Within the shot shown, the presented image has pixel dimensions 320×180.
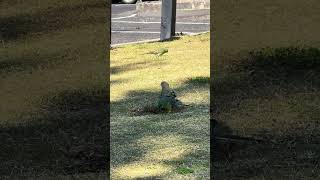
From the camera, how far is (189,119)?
15.7 ft

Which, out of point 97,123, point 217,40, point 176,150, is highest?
point 217,40

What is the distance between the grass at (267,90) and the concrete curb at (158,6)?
9853 mm

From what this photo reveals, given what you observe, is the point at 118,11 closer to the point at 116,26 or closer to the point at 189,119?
the point at 116,26

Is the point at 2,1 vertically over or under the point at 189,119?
over

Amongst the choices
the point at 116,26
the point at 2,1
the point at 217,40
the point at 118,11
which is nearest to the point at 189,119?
the point at 217,40

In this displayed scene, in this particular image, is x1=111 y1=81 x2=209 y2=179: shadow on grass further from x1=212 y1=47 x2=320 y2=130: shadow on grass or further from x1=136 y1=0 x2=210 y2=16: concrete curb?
x1=136 y1=0 x2=210 y2=16: concrete curb

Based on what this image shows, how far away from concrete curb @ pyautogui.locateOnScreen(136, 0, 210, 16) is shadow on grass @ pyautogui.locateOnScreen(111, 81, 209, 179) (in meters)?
8.44

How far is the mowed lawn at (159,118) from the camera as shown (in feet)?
12.2

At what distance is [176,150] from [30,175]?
1099 millimetres

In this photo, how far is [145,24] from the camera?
12.4 metres

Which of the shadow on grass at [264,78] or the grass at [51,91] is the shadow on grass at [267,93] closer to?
the shadow on grass at [264,78]

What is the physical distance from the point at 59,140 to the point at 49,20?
0.57 meters

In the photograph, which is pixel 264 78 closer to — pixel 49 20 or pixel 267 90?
pixel 267 90

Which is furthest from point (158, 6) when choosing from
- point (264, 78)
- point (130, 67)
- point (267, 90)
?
point (267, 90)
